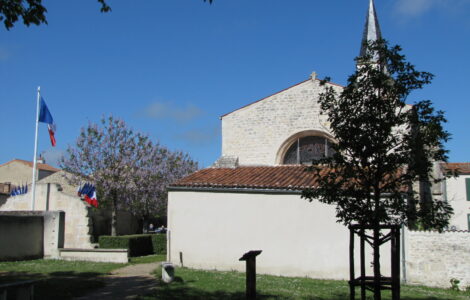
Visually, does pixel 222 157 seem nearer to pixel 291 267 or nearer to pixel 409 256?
pixel 291 267

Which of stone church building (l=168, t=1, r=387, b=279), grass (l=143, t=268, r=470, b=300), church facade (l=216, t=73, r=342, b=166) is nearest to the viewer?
grass (l=143, t=268, r=470, b=300)

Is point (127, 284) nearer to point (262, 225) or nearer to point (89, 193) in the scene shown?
point (262, 225)

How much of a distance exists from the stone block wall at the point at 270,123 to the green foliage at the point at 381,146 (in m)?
12.2

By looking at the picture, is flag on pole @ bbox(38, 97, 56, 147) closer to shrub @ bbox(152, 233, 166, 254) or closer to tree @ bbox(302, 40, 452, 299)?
shrub @ bbox(152, 233, 166, 254)

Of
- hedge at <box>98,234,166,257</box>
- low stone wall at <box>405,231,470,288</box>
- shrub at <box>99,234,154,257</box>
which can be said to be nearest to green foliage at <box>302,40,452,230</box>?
low stone wall at <box>405,231,470,288</box>

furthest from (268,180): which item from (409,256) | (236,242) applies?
(409,256)

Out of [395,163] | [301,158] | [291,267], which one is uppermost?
[301,158]

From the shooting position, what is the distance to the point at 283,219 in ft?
50.1

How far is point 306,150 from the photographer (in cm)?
2016

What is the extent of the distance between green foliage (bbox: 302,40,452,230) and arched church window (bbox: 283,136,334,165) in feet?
40.6

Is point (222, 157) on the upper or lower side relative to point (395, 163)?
upper

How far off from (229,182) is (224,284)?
530 cm

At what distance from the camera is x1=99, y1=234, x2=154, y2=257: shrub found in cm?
2088

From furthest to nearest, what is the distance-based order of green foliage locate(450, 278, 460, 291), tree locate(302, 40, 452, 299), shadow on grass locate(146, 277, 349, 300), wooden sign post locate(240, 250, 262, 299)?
green foliage locate(450, 278, 460, 291), shadow on grass locate(146, 277, 349, 300), wooden sign post locate(240, 250, 262, 299), tree locate(302, 40, 452, 299)
